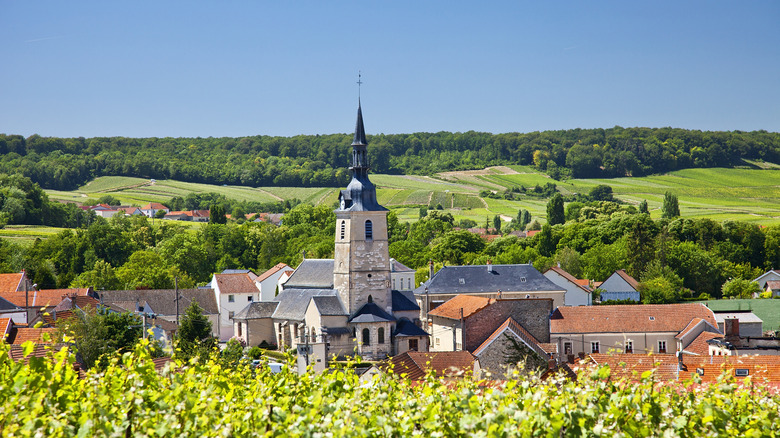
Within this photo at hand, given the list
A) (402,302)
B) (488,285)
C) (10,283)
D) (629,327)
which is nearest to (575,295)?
(488,285)

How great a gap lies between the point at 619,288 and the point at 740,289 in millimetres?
10627

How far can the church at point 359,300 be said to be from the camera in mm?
48469

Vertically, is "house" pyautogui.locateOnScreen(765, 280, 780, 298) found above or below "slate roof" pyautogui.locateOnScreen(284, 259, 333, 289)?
below

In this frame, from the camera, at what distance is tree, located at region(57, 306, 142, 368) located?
3216cm

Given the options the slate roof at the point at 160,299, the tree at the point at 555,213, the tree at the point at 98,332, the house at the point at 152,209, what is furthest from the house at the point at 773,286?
the house at the point at 152,209

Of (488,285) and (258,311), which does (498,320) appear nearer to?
(258,311)

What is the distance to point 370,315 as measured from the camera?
48.8 meters

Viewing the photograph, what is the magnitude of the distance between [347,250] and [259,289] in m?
18.3

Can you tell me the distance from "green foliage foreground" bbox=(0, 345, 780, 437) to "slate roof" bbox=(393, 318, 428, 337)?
36.5 metres

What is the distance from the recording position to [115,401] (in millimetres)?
10406

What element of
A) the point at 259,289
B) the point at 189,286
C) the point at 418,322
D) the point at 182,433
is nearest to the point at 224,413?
the point at 182,433

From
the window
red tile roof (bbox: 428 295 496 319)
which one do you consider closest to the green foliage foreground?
red tile roof (bbox: 428 295 496 319)

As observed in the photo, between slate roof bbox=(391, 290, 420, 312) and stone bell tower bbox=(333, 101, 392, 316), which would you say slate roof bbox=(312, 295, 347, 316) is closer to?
stone bell tower bbox=(333, 101, 392, 316)

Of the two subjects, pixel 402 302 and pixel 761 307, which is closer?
pixel 402 302
